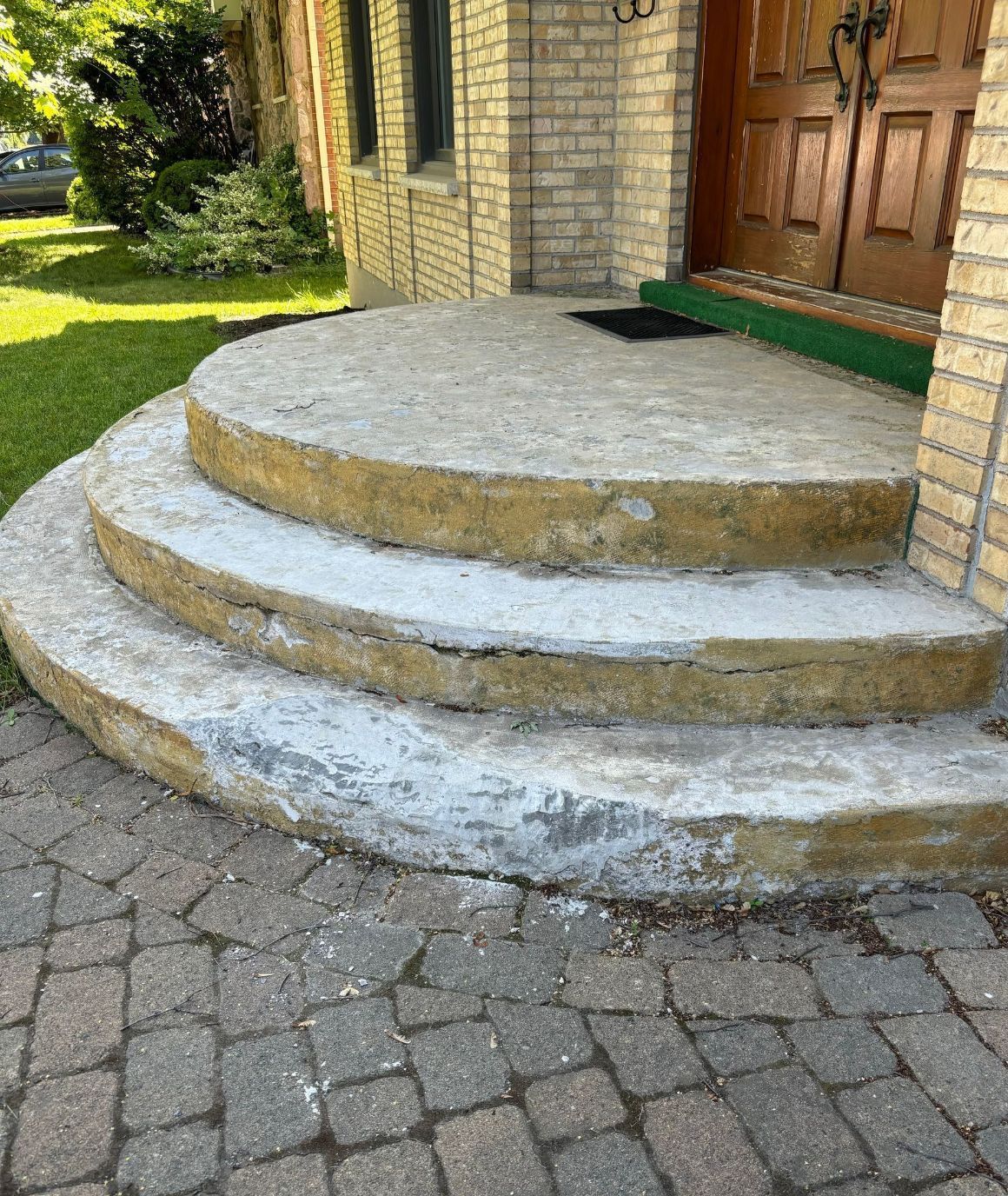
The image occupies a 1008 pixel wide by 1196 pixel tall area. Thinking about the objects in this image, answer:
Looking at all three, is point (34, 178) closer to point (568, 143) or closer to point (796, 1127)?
point (568, 143)

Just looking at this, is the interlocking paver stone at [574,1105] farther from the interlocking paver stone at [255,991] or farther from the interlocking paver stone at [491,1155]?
the interlocking paver stone at [255,991]

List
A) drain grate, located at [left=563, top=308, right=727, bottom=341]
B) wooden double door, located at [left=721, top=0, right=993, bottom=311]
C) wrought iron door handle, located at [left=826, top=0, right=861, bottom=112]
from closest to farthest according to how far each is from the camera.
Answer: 1. wooden double door, located at [left=721, top=0, right=993, bottom=311]
2. wrought iron door handle, located at [left=826, top=0, right=861, bottom=112]
3. drain grate, located at [left=563, top=308, right=727, bottom=341]

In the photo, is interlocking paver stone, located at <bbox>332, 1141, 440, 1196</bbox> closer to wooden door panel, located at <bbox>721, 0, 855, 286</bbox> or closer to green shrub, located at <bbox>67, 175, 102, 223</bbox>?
wooden door panel, located at <bbox>721, 0, 855, 286</bbox>

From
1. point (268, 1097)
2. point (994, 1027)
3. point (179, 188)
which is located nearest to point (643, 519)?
point (994, 1027)

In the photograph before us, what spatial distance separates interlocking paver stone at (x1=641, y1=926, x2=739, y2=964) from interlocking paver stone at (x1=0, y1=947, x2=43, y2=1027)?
1.25m

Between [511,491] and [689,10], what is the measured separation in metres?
3.15

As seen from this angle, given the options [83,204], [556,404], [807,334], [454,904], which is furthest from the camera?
[83,204]

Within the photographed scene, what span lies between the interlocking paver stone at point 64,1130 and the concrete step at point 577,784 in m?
0.75

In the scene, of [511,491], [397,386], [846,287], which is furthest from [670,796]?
[846,287]

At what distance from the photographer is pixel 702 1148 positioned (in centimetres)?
165

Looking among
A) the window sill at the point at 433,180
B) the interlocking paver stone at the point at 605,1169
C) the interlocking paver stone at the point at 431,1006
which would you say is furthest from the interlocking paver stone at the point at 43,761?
the window sill at the point at 433,180

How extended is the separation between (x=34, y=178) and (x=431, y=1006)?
2449 cm

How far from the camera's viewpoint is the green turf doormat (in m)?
3.51

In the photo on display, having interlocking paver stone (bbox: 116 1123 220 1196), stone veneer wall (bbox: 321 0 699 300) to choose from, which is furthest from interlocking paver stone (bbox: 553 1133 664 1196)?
stone veneer wall (bbox: 321 0 699 300)
